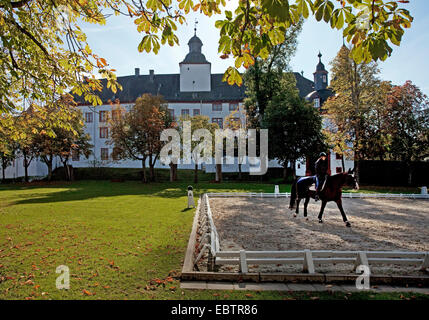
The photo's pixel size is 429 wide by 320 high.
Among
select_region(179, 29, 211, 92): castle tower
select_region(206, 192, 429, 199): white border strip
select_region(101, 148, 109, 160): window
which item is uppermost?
select_region(179, 29, 211, 92): castle tower

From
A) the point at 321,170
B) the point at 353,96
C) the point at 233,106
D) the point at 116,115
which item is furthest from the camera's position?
the point at 233,106

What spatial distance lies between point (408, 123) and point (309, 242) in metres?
32.4

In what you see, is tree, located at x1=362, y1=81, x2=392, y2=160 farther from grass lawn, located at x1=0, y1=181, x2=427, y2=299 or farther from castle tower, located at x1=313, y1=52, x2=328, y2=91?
castle tower, located at x1=313, y1=52, x2=328, y2=91

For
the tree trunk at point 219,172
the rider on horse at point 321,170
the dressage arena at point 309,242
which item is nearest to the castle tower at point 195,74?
the tree trunk at point 219,172

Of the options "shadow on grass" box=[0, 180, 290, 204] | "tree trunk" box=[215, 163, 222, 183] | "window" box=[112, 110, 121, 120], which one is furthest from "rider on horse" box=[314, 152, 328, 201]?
"window" box=[112, 110, 121, 120]

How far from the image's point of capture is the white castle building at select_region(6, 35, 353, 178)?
51.5 m

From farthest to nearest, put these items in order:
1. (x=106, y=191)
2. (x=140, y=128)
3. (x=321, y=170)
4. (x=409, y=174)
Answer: (x=409, y=174), (x=140, y=128), (x=106, y=191), (x=321, y=170)

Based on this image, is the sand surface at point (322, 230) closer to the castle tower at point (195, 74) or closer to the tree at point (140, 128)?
the tree at point (140, 128)

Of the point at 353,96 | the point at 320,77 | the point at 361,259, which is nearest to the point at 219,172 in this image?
the point at 353,96

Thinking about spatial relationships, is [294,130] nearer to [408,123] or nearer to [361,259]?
[408,123]

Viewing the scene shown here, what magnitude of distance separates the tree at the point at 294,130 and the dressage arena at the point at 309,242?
1774cm

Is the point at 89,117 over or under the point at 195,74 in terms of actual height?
under

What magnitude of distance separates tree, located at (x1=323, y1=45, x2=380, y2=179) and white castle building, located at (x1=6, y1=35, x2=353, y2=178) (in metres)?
19.8

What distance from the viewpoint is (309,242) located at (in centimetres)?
919
